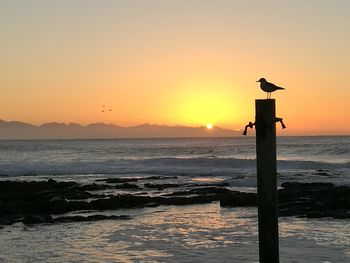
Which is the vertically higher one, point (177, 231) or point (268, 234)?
point (268, 234)

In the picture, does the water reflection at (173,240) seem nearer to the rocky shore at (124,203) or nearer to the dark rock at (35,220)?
the dark rock at (35,220)

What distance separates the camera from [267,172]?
7438mm

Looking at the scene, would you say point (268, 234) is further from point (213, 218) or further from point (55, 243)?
point (213, 218)

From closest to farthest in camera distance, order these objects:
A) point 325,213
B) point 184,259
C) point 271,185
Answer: point 271,185 → point 184,259 → point 325,213

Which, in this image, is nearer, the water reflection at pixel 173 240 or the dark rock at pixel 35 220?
the water reflection at pixel 173 240

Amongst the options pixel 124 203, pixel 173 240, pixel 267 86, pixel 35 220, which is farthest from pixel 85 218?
pixel 267 86

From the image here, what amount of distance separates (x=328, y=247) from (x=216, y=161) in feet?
131

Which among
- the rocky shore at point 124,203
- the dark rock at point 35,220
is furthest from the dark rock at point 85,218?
the dark rock at point 35,220

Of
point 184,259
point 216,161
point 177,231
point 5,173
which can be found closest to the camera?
point 184,259

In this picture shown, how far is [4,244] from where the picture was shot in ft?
43.7

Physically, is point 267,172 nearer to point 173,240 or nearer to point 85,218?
point 173,240

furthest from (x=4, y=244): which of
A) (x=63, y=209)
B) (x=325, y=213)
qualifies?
(x=325, y=213)

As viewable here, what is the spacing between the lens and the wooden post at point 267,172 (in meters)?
7.44

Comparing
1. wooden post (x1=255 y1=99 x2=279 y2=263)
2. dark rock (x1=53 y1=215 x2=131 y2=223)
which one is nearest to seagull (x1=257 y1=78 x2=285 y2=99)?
wooden post (x1=255 y1=99 x2=279 y2=263)
